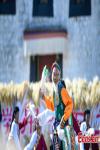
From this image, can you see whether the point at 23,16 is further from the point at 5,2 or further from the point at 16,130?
the point at 16,130

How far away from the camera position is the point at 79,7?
77.5 ft

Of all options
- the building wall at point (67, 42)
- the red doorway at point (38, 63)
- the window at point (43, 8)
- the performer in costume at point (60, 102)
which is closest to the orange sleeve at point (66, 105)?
the performer in costume at point (60, 102)

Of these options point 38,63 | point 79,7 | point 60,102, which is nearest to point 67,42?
point 79,7

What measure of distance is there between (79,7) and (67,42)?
1.21 meters

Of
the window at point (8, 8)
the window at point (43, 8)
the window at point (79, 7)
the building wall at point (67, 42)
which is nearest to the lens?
the building wall at point (67, 42)

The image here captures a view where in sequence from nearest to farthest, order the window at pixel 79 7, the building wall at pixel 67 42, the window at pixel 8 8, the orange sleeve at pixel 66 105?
the orange sleeve at pixel 66 105 < the building wall at pixel 67 42 < the window at pixel 79 7 < the window at pixel 8 8

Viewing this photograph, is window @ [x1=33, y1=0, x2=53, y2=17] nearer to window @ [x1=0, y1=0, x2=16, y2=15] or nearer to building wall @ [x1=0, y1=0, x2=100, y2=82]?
building wall @ [x1=0, y1=0, x2=100, y2=82]

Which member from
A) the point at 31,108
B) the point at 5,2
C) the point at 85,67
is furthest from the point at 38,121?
the point at 5,2

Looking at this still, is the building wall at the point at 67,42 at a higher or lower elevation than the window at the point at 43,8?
lower

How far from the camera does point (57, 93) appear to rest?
36.0 ft

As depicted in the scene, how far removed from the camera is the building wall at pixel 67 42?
75.6 ft

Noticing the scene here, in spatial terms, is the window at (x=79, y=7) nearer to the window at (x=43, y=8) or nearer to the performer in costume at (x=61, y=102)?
the window at (x=43, y=8)

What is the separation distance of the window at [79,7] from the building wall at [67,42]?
5.7 inches

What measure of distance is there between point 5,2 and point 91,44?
3.38 meters
